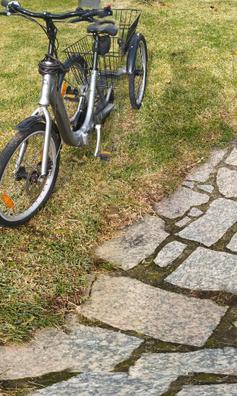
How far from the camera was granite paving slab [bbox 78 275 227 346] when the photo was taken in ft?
9.78

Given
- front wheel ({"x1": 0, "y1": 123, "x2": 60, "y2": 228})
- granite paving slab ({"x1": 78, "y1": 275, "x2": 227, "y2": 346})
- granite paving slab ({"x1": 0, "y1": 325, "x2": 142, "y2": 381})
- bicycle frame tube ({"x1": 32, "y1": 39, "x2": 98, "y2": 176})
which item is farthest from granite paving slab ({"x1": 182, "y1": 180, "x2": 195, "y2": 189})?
granite paving slab ({"x1": 0, "y1": 325, "x2": 142, "y2": 381})

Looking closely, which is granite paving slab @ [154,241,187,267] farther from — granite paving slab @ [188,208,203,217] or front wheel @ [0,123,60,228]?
front wheel @ [0,123,60,228]

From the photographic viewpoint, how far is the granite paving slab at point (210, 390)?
2.38 m

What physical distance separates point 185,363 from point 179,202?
71.4 inches

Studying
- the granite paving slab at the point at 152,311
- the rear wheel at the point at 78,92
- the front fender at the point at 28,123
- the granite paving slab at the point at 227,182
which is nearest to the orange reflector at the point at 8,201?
the front fender at the point at 28,123

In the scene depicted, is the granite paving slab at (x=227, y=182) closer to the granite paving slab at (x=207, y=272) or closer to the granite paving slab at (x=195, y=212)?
the granite paving slab at (x=195, y=212)

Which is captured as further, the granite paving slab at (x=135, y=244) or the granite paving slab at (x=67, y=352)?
the granite paving slab at (x=135, y=244)

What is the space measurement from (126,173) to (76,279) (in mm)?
1454

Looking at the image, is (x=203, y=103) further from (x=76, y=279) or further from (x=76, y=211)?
(x=76, y=279)

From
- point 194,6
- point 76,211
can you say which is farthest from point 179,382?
point 194,6

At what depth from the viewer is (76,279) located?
134 inches

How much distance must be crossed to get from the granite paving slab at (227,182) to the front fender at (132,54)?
1244 millimetres

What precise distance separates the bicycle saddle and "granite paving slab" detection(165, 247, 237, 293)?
179 cm

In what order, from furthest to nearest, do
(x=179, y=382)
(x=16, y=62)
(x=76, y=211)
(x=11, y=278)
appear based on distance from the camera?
(x=16, y=62)
(x=76, y=211)
(x=11, y=278)
(x=179, y=382)
